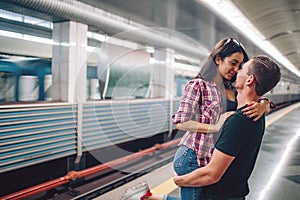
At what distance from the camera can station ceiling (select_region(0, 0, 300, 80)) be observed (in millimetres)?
3945

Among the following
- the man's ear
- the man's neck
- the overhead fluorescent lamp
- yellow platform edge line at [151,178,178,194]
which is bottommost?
yellow platform edge line at [151,178,178,194]

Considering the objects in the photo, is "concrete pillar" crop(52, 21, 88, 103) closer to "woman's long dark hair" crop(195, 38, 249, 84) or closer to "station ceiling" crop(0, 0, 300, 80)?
"station ceiling" crop(0, 0, 300, 80)

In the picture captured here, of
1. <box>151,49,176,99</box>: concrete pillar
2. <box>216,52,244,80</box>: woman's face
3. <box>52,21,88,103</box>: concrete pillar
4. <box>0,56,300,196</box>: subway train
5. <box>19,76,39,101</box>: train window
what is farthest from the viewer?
<box>151,49,176,99</box>: concrete pillar

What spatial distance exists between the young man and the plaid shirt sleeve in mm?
228

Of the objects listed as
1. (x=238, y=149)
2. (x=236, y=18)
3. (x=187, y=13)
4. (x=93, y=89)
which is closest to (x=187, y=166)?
(x=238, y=149)

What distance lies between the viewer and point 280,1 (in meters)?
4.75

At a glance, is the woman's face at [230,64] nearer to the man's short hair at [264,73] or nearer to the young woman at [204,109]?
the young woman at [204,109]

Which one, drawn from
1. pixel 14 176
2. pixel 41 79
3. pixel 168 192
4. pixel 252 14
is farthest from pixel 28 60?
pixel 252 14

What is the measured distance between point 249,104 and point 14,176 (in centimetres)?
349

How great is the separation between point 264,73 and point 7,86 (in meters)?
4.39

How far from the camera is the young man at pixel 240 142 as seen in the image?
98cm

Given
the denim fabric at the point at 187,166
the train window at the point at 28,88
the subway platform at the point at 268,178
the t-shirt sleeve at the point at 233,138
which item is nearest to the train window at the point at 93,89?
the train window at the point at 28,88

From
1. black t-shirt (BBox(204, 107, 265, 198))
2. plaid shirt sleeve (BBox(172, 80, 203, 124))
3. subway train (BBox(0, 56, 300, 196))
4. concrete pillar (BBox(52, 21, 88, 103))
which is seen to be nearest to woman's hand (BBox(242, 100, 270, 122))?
black t-shirt (BBox(204, 107, 265, 198))

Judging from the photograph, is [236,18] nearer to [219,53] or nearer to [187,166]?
[219,53]
